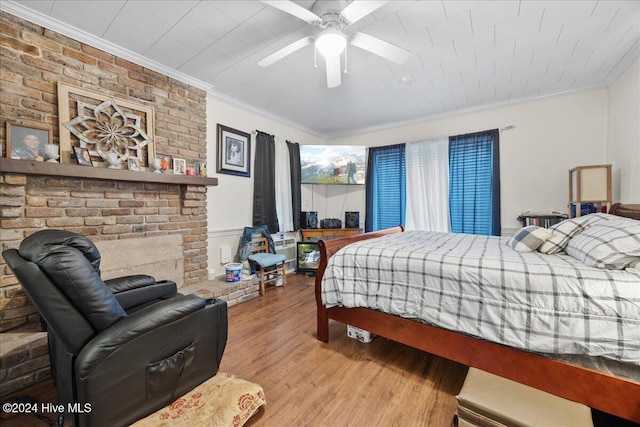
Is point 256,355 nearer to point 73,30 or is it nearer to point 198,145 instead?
point 198,145

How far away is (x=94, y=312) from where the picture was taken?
1.13m

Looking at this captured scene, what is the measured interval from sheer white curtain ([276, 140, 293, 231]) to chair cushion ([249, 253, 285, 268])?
77 centimetres

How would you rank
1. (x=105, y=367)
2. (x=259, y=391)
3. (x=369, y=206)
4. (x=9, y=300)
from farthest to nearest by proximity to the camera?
(x=369, y=206)
(x=9, y=300)
(x=259, y=391)
(x=105, y=367)

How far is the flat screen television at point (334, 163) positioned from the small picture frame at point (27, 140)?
117 inches

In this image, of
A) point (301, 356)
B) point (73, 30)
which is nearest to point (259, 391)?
point (301, 356)

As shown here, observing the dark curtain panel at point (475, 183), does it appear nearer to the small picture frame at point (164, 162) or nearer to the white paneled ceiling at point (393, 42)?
the white paneled ceiling at point (393, 42)

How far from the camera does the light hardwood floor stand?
1416 mm

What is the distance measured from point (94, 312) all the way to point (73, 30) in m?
2.27

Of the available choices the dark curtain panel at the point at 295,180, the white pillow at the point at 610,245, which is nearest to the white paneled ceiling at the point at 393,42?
the dark curtain panel at the point at 295,180

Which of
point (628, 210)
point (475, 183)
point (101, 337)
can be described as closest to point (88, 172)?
Result: point (101, 337)

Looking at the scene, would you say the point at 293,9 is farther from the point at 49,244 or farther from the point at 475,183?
the point at 475,183

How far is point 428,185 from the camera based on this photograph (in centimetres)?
397

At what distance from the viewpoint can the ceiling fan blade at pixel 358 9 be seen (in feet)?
4.66

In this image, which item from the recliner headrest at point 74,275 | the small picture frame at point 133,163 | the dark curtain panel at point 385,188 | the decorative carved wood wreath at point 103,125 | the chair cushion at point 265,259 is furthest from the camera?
the dark curtain panel at point 385,188
